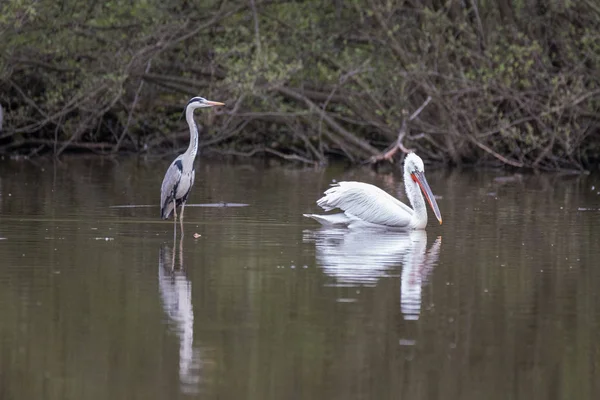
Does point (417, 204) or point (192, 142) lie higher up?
point (192, 142)

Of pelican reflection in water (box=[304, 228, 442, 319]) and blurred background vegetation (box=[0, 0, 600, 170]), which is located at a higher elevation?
blurred background vegetation (box=[0, 0, 600, 170])

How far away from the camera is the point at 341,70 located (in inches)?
968

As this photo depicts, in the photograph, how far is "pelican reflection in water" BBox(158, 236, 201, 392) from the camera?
691 centimetres

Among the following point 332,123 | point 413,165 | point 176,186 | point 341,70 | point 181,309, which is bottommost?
point 181,309

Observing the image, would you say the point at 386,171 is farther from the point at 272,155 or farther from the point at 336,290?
the point at 336,290

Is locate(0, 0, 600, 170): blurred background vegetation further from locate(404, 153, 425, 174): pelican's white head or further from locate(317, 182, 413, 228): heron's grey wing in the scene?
locate(317, 182, 413, 228): heron's grey wing

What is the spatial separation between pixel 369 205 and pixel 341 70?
11.0 meters

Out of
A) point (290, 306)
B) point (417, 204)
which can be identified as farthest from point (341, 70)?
point (290, 306)

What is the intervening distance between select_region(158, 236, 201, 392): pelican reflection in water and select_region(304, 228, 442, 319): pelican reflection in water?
110 centimetres

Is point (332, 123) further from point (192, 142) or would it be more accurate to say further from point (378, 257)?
point (378, 257)

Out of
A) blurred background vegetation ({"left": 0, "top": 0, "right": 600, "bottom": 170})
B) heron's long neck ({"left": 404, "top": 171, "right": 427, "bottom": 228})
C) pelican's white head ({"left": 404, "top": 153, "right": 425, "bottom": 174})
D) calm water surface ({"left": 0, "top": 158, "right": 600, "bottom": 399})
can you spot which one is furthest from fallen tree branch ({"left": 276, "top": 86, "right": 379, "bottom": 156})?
heron's long neck ({"left": 404, "top": 171, "right": 427, "bottom": 228})

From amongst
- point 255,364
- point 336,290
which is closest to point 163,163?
point 336,290

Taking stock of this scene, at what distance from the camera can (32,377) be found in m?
6.76

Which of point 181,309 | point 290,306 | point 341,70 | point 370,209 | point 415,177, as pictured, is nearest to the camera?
point 181,309
